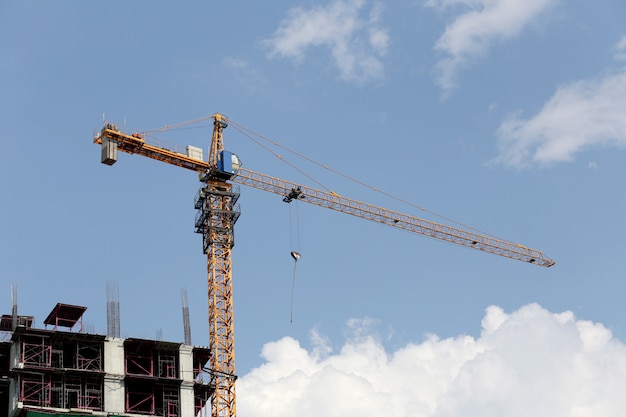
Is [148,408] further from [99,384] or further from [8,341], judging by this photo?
[8,341]

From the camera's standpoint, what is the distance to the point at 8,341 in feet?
655

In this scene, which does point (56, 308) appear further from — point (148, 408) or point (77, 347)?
point (148, 408)

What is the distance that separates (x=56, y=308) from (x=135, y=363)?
13.0m

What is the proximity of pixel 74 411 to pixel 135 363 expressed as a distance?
36.2ft

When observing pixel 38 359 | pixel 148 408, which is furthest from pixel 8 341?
pixel 148 408

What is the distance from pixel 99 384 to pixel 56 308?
38.5 ft

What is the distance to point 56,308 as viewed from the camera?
19788cm

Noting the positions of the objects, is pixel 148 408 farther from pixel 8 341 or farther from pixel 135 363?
pixel 8 341

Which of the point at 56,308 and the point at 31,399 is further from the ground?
the point at 56,308

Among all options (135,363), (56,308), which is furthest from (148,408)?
(56,308)

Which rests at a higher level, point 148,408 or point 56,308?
point 56,308

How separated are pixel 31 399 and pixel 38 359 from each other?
5732 mm

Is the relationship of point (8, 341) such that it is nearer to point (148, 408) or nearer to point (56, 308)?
point (56, 308)

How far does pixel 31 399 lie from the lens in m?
193
